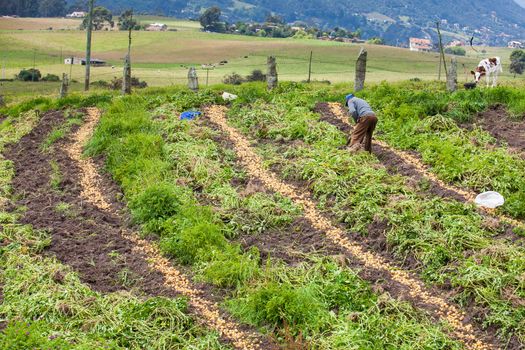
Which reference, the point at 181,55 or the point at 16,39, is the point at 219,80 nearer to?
the point at 181,55

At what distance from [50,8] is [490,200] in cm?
11870

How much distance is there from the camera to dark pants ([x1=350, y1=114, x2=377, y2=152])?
17655 mm

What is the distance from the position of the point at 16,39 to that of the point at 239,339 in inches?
2715

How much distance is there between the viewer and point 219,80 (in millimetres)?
42719

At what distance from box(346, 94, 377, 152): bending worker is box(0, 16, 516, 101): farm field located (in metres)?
23.9

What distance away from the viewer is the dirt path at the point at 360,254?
10742mm

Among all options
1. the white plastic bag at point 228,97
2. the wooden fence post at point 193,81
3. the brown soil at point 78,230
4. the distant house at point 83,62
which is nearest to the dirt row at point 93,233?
the brown soil at point 78,230

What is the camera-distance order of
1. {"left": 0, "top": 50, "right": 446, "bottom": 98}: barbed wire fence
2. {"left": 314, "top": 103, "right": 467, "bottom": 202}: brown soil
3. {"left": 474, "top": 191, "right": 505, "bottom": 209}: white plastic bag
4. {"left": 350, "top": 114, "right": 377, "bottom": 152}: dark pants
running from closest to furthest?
{"left": 474, "top": 191, "right": 505, "bottom": 209}: white plastic bag
{"left": 314, "top": 103, "right": 467, "bottom": 202}: brown soil
{"left": 350, "top": 114, "right": 377, "bottom": 152}: dark pants
{"left": 0, "top": 50, "right": 446, "bottom": 98}: barbed wire fence

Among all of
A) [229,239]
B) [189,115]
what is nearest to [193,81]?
[189,115]

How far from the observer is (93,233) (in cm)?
1429

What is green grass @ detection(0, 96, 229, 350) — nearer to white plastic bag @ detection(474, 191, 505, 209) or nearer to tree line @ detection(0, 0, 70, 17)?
white plastic bag @ detection(474, 191, 505, 209)

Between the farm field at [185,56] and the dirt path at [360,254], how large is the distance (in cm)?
2415

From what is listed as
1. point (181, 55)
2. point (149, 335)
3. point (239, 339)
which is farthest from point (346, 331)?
point (181, 55)

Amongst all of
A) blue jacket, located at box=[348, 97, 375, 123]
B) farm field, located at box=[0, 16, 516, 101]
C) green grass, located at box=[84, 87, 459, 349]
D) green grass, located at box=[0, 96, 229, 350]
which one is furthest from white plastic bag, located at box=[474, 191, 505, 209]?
farm field, located at box=[0, 16, 516, 101]
